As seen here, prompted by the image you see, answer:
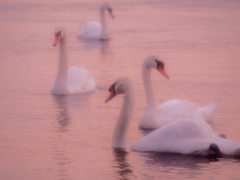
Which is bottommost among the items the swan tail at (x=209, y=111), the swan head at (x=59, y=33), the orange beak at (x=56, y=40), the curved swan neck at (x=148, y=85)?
the swan tail at (x=209, y=111)

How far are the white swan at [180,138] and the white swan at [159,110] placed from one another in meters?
1.24

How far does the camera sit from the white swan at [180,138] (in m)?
7.86

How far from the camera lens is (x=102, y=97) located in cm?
1224

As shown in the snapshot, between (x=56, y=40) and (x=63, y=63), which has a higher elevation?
(x=56, y=40)

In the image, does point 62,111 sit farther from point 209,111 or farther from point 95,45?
point 95,45

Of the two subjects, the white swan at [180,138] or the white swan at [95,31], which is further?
the white swan at [95,31]

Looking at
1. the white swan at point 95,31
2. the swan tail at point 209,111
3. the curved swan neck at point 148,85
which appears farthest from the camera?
the white swan at point 95,31

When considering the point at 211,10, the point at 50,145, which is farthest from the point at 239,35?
the point at 50,145

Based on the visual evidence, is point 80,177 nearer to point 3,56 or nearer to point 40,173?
point 40,173

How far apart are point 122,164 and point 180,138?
82 centimetres

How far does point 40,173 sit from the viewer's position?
291 inches

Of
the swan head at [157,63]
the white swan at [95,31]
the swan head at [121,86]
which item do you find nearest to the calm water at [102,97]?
the white swan at [95,31]

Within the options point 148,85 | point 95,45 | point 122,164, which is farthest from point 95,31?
point 122,164

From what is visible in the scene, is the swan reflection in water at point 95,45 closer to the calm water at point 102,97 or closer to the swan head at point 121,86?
the calm water at point 102,97
